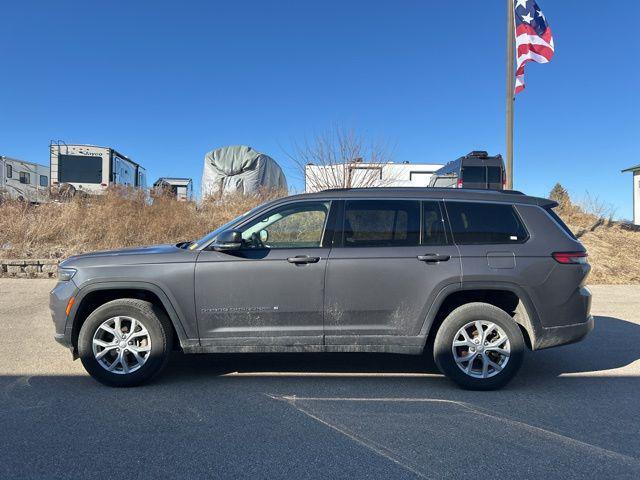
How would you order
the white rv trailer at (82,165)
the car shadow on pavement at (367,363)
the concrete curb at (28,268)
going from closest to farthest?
the car shadow on pavement at (367,363) → the concrete curb at (28,268) → the white rv trailer at (82,165)

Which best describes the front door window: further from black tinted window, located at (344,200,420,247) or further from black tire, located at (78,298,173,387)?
black tire, located at (78,298,173,387)

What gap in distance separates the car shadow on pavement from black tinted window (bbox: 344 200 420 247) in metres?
1.44

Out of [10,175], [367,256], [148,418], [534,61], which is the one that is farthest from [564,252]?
[10,175]

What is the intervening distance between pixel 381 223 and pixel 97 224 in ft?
35.9

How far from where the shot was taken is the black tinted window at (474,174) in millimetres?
15602

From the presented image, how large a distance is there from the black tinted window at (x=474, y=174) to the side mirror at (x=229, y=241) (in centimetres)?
1267

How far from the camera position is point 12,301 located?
28.0ft

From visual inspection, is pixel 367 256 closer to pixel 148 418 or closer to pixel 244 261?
pixel 244 261

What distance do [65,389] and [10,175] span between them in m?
22.4

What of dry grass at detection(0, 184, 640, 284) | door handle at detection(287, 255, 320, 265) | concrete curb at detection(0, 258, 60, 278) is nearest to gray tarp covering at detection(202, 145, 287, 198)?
dry grass at detection(0, 184, 640, 284)

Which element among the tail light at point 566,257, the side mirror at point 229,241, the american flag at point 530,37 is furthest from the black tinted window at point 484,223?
the american flag at point 530,37

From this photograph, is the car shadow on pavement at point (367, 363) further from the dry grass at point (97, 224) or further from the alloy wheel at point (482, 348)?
the dry grass at point (97, 224)

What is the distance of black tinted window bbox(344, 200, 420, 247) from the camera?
4496 mm

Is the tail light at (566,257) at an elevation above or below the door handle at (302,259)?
above
